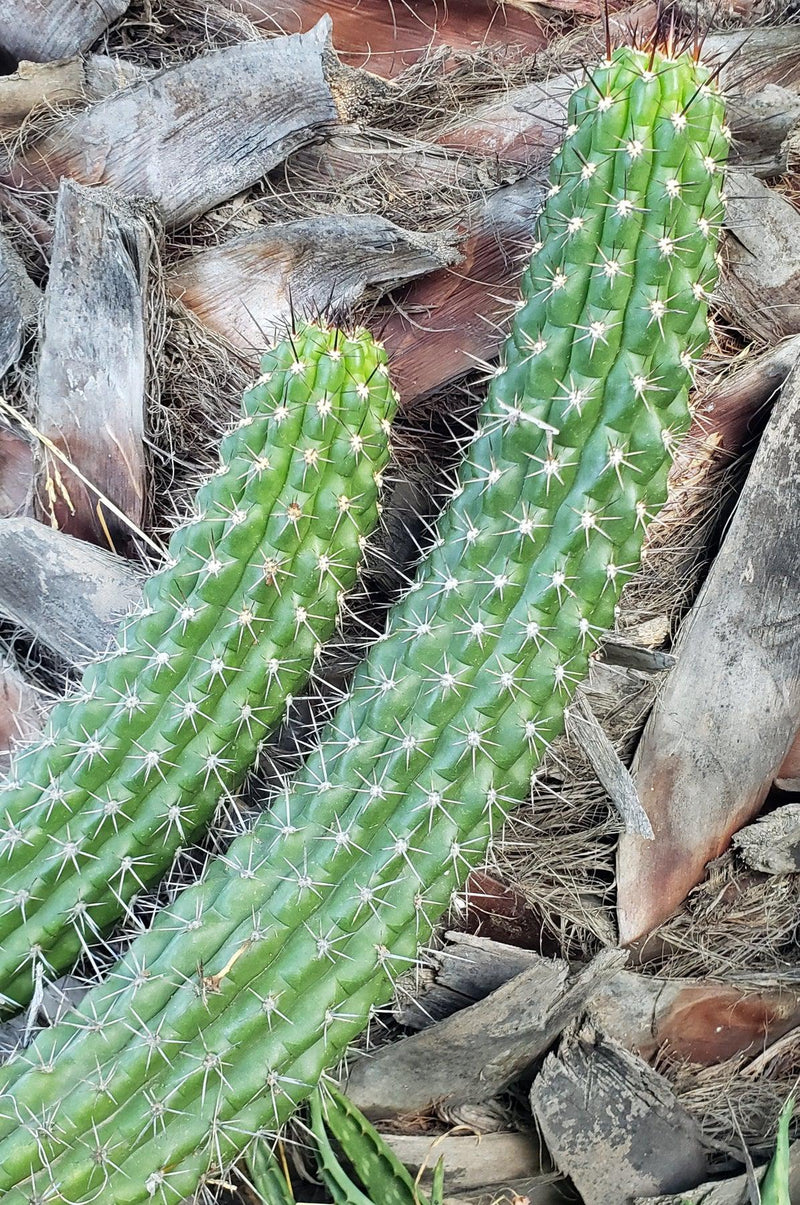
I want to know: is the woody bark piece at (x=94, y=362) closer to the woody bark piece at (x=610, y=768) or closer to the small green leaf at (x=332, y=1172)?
the woody bark piece at (x=610, y=768)

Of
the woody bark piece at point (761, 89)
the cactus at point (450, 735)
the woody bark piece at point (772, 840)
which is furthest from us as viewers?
the woody bark piece at point (772, 840)

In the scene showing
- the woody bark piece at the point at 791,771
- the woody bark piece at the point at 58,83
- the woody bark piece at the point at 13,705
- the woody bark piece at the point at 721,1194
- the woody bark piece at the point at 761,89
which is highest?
the woody bark piece at the point at 58,83

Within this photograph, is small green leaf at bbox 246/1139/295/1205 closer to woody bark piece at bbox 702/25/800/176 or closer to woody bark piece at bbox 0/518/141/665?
woody bark piece at bbox 0/518/141/665

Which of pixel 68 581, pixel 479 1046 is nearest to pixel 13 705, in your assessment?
pixel 68 581

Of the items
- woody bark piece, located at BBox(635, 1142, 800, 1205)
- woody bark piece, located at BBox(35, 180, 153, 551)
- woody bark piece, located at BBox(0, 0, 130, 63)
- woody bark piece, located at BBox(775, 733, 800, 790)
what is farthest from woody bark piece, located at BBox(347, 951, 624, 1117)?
woody bark piece, located at BBox(0, 0, 130, 63)

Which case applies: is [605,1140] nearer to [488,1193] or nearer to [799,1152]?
[488,1193]

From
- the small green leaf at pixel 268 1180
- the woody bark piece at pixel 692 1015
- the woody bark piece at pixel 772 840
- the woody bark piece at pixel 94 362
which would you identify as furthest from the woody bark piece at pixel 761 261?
the small green leaf at pixel 268 1180

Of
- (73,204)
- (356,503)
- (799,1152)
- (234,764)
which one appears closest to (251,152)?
(73,204)
